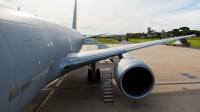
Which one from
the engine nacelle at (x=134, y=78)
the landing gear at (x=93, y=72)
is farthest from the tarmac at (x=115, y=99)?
the engine nacelle at (x=134, y=78)

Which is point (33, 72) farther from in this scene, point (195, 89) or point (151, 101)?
point (195, 89)

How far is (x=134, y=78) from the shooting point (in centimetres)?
755

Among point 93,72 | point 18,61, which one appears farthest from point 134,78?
point 18,61

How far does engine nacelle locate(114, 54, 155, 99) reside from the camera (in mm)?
6297

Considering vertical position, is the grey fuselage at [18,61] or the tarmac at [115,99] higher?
the grey fuselage at [18,61]

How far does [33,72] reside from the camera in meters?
4.18

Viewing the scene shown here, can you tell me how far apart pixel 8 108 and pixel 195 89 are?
9.12 metres

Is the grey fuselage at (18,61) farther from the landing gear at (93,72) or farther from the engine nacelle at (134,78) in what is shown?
the landing gear at (93,72)

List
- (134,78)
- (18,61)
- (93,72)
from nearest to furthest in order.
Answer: (18,61) → (134,78) → (93,72)

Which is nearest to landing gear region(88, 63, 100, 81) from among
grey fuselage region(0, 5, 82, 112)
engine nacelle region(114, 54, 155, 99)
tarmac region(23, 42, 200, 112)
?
tarmac region(23, 42, 200, 112)

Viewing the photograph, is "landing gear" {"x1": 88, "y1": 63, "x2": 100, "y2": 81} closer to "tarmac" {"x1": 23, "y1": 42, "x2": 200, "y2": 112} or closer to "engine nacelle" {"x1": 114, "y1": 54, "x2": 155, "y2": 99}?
"tarmac" {"x1": 23, "y1": 42, "x2": 200, "y2": 112}

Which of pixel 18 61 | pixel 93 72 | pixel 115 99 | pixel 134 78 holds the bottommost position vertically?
pixel 115 99

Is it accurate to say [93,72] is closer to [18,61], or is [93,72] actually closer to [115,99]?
[115,99]

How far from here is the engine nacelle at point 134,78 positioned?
6297 millimetres
